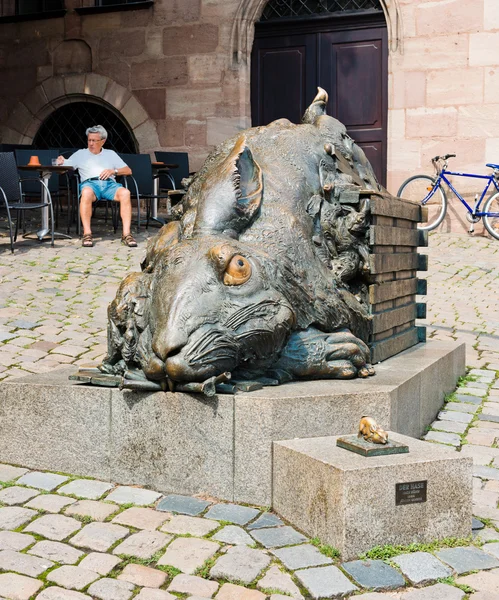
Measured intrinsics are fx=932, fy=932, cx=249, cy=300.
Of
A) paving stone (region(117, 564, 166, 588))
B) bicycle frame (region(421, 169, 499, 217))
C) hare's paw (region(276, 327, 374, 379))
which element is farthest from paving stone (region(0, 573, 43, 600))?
bicycle frame (region(421, 169, 499, 217))

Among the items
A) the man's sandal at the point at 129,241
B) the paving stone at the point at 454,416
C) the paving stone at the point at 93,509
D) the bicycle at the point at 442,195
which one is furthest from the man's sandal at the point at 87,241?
the paving stone at the point at 93,509

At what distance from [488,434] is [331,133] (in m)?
1.94

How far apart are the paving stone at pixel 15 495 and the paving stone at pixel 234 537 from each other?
930mm

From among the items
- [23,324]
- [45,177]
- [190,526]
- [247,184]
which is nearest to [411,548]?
[190,526]

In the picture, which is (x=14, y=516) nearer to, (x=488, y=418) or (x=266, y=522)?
(x=266, y=522)

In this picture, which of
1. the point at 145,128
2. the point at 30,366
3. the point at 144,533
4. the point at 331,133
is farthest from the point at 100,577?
the point at 145,128

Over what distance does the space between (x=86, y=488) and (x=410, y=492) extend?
1489mm

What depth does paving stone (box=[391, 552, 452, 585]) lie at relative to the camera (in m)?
3.23

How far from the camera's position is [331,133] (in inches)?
212

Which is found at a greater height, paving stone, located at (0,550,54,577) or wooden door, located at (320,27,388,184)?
wooden door, located at (320,27,388,184)

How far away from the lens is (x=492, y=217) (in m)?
13.4

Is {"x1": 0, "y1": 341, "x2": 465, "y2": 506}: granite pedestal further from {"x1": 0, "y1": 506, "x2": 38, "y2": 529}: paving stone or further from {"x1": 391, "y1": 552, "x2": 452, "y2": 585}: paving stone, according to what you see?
{"x1": 391, "y1": 552, "x2": 452, "y2": 585}: paving stone

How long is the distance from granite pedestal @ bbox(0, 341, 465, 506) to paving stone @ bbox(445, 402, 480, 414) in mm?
1250

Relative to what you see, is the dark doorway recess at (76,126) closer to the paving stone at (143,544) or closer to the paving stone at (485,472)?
the paving stone at (485,472)
